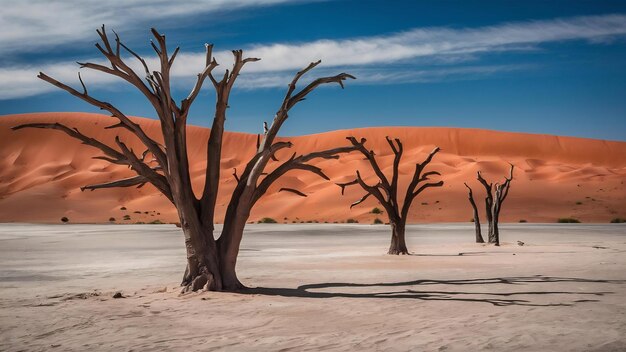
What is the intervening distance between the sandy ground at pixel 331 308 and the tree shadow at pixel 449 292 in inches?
0.7

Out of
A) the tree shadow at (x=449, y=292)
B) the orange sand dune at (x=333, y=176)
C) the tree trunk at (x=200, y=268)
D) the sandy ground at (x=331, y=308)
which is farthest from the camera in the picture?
the orange sand dune at (x=333, y=176)

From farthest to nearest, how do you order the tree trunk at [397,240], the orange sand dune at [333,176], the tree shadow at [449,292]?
1. the orange sand dune at [333,176]
2. the tree trunk at [397,240]
3. the tree shadow at [449,292]

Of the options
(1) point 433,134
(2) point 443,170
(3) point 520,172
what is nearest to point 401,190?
(2) point 443,170

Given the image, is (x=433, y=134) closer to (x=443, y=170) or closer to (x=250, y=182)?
(x=443, y=170)

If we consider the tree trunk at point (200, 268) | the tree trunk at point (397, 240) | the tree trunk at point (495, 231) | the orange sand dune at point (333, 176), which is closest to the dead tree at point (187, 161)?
the tree trunk at point (200, 268)

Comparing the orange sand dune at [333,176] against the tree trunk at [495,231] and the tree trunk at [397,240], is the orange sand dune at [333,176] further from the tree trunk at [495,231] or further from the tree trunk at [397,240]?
the tree trunk at [397,240]

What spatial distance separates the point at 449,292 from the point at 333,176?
78230 mm

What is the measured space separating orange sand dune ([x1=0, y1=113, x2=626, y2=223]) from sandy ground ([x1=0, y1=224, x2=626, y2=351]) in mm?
46042

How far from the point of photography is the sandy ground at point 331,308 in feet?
24.1

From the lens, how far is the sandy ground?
734cm

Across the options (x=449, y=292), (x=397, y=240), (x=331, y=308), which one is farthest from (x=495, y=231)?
(x=331, y=308)

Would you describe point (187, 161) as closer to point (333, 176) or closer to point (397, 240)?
point (397, 240)

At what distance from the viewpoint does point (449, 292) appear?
11227 mm

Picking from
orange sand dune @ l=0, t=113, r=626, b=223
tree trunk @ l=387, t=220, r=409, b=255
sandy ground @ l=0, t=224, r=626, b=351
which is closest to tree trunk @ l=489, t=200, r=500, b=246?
tree trunk @ l=387, t=220, r=409, b=255
